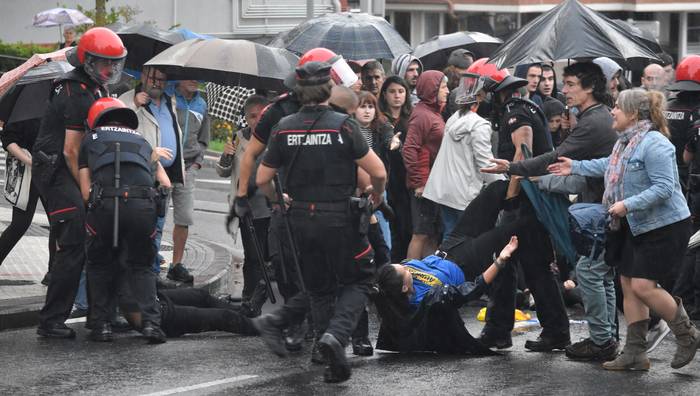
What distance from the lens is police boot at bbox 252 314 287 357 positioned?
792cm

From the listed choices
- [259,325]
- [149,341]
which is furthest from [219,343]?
[259,325]

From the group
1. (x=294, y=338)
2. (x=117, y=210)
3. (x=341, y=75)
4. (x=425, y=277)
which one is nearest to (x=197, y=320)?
(x=294, y=338)

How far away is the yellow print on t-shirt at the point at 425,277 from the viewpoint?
335 inches

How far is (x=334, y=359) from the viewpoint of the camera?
24.4ft

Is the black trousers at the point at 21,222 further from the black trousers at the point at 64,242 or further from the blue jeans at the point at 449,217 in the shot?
the blue jeans at the point at 449,217

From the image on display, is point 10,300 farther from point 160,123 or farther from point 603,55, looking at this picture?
point 603,55

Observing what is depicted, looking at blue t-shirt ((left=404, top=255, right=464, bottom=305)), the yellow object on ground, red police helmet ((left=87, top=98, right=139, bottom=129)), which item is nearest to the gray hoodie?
the yellow object on ground

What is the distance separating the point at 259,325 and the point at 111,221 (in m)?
1.32

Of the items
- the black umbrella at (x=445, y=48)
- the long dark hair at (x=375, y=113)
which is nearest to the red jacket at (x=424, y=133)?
the long dark hair at (x=375, y=113)

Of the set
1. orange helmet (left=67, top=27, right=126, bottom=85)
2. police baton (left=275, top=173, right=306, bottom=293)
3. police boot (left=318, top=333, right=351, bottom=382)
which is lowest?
police boot (left=318, top=333, right=351, bottom=382)

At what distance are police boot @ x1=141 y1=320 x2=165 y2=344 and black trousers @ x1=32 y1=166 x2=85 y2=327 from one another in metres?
0.61

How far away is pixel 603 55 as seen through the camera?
12.6m

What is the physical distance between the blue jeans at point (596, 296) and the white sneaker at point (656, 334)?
25cm

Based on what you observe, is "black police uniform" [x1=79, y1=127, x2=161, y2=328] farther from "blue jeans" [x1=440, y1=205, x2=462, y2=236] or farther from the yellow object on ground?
"blue jeans" [x1=440, y1=205, x2=462, y2=236]
